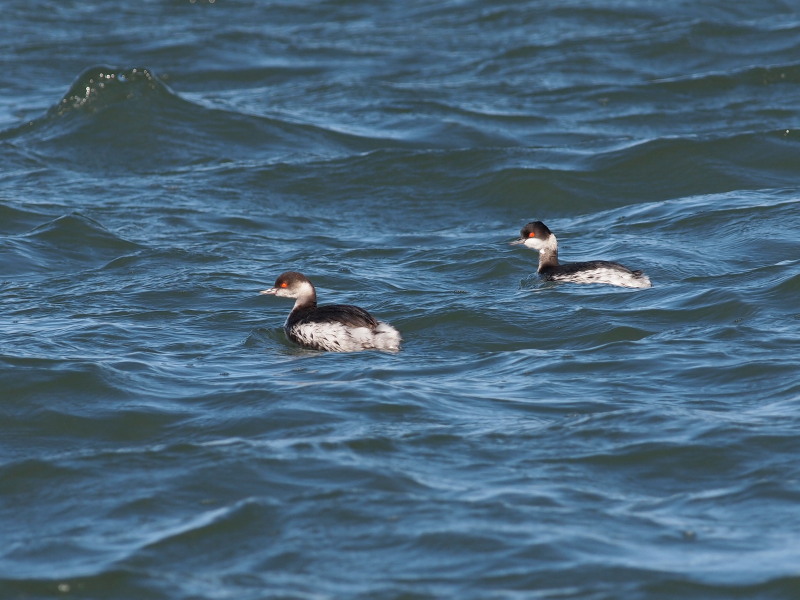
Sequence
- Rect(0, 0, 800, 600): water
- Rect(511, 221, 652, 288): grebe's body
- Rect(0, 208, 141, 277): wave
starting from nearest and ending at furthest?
Rect(0, 0, 800, 600): water, Rect(511, 221, 652, 288): grebe's body, Rect(0, 208, 141, 277): wave

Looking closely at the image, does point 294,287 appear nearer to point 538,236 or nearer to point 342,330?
point 342,330

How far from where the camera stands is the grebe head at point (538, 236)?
13748 millimetres

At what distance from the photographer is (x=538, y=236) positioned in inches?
542

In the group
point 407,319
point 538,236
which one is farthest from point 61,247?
point 538,236

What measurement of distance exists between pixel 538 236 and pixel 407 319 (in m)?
2.52

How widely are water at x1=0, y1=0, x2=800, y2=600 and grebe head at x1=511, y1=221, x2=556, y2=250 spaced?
372mm

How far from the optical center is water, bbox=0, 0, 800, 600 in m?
7.16

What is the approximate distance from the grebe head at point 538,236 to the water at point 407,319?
0.37 m

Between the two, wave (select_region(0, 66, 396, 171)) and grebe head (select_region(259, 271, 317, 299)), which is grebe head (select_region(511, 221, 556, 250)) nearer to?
grebe head (select_region(259, 271, 317, 299))

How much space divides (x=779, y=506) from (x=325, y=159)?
11.4 meters

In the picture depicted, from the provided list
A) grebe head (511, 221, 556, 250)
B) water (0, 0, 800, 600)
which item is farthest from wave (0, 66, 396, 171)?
grebe head (511, 221, 556, 250)

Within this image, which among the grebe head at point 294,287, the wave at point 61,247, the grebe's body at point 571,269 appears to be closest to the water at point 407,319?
the wave at point 61,247

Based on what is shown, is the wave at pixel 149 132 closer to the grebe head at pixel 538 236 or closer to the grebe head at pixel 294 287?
the grebe head at pixel 538 236

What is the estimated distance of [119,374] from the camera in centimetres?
1014
